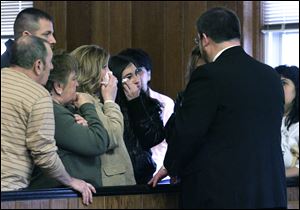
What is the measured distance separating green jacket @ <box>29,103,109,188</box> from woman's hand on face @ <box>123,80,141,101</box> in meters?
0.37

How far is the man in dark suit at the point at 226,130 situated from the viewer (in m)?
3.04

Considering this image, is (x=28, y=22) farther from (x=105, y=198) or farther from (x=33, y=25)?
(x=105, y=198)

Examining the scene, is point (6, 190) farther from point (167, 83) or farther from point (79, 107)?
point (167, 83)

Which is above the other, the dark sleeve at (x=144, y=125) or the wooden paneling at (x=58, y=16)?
the wooden paneling at (x=58, y=16)

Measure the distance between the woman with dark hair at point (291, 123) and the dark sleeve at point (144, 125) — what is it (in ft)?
2.28

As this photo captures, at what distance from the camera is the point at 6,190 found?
2.95 m

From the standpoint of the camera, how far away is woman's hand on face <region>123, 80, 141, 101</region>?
3604mm

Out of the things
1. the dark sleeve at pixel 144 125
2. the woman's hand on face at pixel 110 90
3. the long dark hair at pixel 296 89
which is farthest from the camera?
the long dark hair at pixel 296 89

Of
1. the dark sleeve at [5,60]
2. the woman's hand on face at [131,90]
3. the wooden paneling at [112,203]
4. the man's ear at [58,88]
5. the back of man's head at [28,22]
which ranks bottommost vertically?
the wooden paneling at [112,203]

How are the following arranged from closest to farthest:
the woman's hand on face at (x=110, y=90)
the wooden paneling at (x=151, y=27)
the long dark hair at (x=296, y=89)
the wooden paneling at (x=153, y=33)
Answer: the woman's hand on face at (x=110, y=90)
the long dark hair at (x=296, y=89)
the wooden paneling at (x=151, y=27)
the wooden paneling at (x=153, y=33)

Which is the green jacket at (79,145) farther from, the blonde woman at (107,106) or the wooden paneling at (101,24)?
the wooden paneling at (101,24)

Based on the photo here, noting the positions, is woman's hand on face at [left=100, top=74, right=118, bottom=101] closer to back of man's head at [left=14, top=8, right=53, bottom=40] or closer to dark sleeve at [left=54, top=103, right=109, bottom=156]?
dark sleeve at [left=54, top=103, right=109, bottom=156]

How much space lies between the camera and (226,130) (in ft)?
10.0

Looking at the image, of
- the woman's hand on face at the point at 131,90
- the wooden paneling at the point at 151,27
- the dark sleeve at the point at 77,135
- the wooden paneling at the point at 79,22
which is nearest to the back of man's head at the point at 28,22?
the woman's hand on face at the point at 131,90
